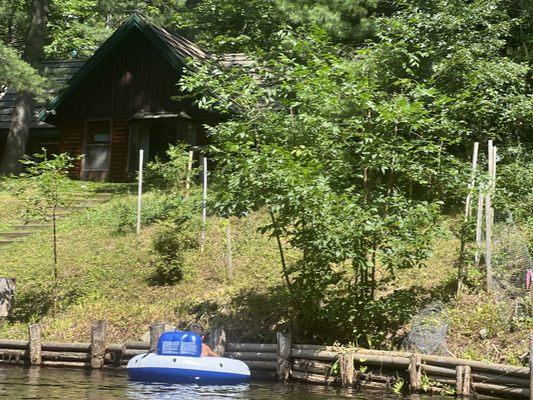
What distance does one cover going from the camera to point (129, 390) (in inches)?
547

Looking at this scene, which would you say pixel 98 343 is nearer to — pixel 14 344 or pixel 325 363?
pixel 14 344

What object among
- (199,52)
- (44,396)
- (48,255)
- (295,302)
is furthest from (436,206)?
(199,52)

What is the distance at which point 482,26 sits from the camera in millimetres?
24078

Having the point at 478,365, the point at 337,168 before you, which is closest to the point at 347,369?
the point at 478,365

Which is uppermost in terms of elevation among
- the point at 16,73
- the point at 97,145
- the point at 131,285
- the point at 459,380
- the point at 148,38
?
the point at 148,38

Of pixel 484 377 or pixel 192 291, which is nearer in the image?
pixel 484 377

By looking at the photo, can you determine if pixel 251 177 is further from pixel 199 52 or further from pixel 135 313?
pixel 199 52

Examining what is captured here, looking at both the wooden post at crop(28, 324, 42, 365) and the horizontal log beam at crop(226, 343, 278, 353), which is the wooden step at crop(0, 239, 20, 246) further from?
the horizontal log beam at crop(226, 343, 278, 353)

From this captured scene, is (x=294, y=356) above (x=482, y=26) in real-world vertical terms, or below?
below

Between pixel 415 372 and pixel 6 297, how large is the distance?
1034 cm

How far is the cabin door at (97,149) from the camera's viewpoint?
33.7m

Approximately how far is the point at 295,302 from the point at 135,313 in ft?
15.1

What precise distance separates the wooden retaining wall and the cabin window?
16.5 meters

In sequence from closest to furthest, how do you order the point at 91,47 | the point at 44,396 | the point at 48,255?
the point at 44,396 → the point at 48,255 → the point at 91,47
